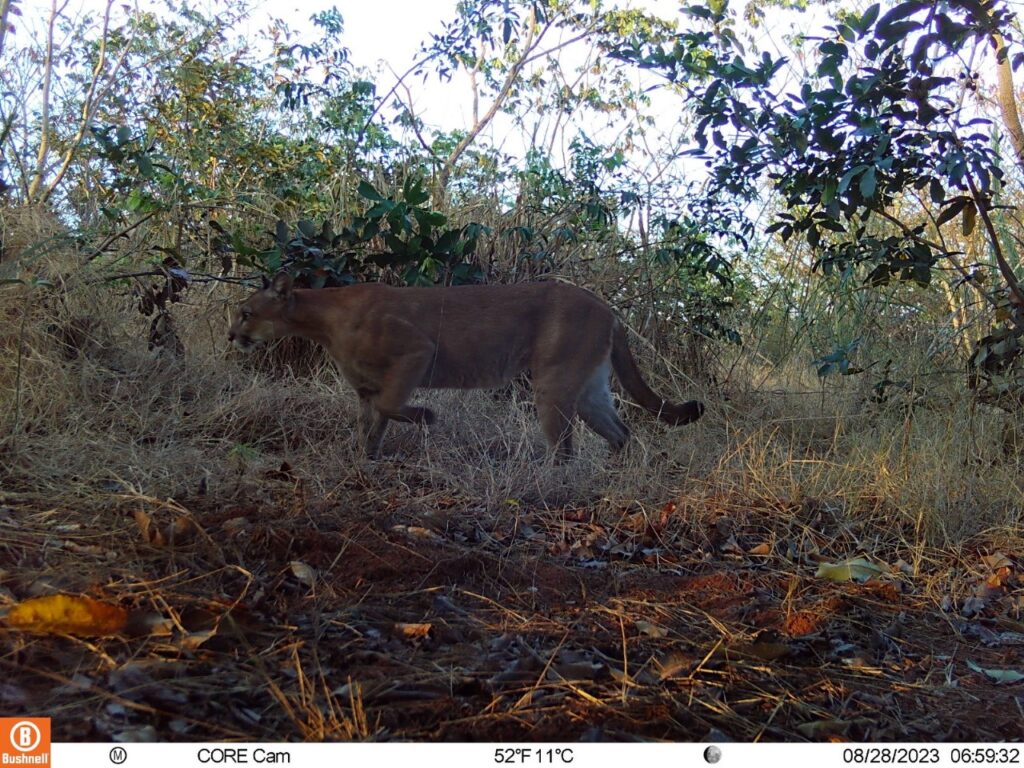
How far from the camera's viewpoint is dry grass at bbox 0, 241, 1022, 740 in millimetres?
2320

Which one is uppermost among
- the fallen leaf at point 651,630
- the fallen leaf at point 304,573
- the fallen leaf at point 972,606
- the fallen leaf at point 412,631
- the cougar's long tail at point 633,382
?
the cougar's long tail at point 633,382

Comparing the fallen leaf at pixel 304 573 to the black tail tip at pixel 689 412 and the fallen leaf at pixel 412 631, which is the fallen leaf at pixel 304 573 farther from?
the black tail tip at pixel 689 412

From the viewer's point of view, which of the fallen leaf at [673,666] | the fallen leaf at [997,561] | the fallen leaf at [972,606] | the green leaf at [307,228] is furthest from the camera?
the green leaf at [307,228]

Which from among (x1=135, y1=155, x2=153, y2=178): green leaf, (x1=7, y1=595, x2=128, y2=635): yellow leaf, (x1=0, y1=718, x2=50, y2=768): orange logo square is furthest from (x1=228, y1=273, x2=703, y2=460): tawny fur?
(x1=0, y1=718, x2=50, y2=768): orange logo square

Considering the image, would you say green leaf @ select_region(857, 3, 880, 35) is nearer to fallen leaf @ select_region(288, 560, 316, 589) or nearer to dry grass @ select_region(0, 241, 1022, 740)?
dry grass @ select_region(0, 241, 1022, 740)

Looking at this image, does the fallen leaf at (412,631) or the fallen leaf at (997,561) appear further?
the fallen leaf at (997,561)

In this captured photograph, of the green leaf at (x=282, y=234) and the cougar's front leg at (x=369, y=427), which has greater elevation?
the green leaf at (x=282, y=234)

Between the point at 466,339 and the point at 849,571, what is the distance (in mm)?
3250

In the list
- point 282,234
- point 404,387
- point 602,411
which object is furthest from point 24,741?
point 282,234

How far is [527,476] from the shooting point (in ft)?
15.6

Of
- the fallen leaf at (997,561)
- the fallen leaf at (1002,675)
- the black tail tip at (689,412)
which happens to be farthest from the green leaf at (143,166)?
the fallen leaf at (1002,675)

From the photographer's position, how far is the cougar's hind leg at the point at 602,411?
20.5 ft
